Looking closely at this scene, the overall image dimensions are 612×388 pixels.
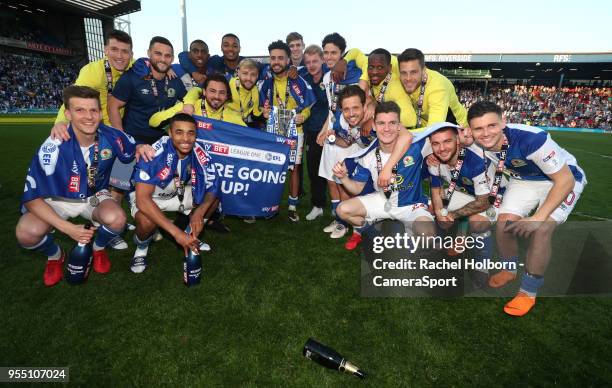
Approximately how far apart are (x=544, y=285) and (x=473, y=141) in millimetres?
1696

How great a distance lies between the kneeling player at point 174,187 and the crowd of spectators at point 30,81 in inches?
1380

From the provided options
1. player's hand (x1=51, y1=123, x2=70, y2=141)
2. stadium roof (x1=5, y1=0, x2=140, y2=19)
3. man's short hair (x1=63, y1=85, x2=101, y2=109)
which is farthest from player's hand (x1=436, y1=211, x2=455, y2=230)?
stadium roof (x1=5, y1=0, x2=140, y2=19)

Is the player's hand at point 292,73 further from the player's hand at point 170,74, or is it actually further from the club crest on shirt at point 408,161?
the club crest on shirt at point 408,161

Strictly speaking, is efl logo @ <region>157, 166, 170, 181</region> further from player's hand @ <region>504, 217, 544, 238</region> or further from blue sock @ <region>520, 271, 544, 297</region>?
blue sock @ <region>520, 271, 544, 297</region>

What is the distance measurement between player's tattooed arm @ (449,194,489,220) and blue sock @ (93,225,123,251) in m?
3.76

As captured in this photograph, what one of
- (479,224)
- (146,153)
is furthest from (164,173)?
(479,224)

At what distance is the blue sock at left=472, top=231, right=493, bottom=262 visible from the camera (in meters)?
3.71

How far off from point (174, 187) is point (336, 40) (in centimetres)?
318

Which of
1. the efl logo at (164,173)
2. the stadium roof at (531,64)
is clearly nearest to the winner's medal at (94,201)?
the efl logo at (164,173)

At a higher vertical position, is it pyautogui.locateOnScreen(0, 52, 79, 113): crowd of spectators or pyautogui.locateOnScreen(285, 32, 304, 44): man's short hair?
pyautogui.locateOnScreen(285, 32, 304, 44): man's short hair

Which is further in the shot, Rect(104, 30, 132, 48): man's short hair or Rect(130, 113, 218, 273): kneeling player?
Rect(104, 30, 132, 48): man's short hair

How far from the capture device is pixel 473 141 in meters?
3.43

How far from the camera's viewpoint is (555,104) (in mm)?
40938

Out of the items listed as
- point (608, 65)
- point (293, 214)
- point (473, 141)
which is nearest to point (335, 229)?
point (293, 214)
